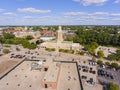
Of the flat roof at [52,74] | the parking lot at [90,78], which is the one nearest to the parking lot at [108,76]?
the parking lot at [90,78]

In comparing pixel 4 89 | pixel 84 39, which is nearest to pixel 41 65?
pixel 4 89

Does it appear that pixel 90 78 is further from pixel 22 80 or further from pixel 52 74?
pixel 22 80

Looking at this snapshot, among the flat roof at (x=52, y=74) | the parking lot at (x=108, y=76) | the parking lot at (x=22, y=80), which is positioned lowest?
the parking lot at (x=108, y=76)

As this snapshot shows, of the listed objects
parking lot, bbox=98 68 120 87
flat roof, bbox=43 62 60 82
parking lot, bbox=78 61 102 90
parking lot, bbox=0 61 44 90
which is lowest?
parking lot, bbox=98 68 120 87

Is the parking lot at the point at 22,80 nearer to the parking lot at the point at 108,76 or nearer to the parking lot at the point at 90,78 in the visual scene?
the parking lot at the point at 90,78

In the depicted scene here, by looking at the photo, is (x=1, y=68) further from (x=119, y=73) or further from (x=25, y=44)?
(x=25, y=44)

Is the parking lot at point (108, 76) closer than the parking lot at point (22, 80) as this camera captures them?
No

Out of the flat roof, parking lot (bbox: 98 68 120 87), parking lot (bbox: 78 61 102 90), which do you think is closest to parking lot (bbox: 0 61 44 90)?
the flat roof

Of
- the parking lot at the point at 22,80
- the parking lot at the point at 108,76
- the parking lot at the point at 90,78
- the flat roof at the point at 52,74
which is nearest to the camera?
the parking lot at the point at 22,80

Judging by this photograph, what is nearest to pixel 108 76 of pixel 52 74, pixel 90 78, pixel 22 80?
pixel 90 78

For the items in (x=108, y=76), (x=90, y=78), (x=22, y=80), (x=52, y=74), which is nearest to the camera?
(x=52, y=74)

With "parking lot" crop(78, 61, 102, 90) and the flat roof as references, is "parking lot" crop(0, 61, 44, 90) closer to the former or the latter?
the flat roof

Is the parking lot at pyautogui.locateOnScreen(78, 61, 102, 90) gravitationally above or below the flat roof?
below
